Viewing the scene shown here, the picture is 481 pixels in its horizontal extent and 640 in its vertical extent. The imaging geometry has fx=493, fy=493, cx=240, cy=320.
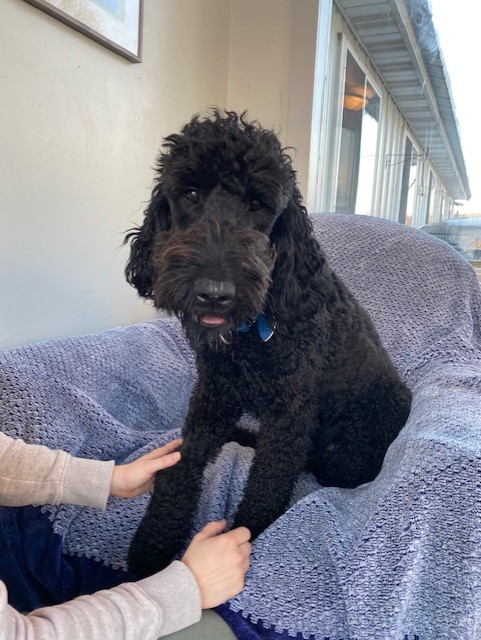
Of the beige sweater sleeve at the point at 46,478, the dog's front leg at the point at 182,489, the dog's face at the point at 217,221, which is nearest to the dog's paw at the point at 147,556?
the dog's front leg at the point at 182,489

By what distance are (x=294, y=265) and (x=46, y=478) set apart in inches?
25.5

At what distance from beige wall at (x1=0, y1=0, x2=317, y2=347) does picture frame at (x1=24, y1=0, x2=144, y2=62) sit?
0.03 meters

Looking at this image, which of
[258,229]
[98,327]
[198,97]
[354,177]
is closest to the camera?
[258,229]

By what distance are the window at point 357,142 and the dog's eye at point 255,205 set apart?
5.30 ft

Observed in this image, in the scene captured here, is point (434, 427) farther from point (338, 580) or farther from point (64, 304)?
point (64, 304)

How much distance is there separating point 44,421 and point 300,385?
601mm

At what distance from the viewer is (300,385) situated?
41.3 inches

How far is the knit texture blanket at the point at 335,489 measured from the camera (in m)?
0.77

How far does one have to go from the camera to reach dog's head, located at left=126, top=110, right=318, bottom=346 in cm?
87

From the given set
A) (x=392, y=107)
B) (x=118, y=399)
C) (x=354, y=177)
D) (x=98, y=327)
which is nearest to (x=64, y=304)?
(x=98, y=327)

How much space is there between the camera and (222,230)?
94 centimetres

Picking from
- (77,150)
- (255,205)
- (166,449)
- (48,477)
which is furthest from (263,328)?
(77,150)

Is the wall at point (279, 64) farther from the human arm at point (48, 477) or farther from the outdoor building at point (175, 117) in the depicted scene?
the human arm at point (48, 477)

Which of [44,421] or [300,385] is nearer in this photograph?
[300,385]
